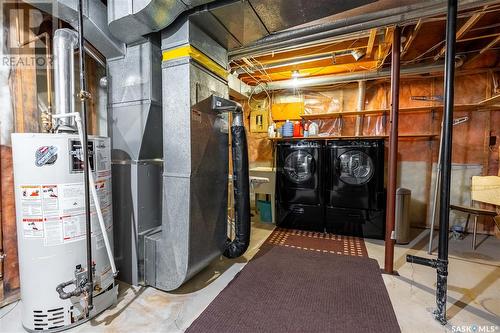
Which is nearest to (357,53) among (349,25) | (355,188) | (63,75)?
(349,25)

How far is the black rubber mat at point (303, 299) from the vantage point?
1618mm

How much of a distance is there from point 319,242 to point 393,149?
1.62 m

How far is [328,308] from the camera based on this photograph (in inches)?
71.0

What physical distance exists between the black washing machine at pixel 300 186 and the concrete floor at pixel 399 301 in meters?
1.12

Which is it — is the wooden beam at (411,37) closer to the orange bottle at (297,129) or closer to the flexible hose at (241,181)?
the orange bottle at (297,129)

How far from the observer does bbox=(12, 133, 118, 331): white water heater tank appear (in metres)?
1.44

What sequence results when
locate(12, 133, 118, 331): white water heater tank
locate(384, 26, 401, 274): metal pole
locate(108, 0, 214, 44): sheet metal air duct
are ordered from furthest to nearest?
locate(384, 26, 401, 274): metal pole
locate(108, 0, 214, 44): sheet metal air duct
locate(12, 133, 118, 331): white water heater tank

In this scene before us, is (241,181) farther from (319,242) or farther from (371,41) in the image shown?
(371,41)

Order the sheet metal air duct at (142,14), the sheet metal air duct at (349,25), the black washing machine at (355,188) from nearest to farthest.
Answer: the sheet metal air duct at (142,14) → the sheet metal air duct at (349,25) → the black washing machine at (355,188)

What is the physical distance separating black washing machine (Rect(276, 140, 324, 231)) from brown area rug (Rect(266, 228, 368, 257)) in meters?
0.20

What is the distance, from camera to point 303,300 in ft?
6.23

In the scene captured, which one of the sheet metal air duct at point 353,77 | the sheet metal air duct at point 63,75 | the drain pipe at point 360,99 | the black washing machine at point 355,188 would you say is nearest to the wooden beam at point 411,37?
→ the sheet metal air duct at point 353,77

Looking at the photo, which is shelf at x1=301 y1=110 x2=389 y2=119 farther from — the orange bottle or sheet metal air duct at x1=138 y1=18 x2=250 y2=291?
sheet metal air duct at x1=138 y1=18 x2=250 y2=291

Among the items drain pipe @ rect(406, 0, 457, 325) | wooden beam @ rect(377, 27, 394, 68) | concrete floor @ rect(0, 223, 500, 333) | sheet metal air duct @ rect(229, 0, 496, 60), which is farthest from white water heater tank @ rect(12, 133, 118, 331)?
wooden beam @ rect(377, 27, 394, 68)
